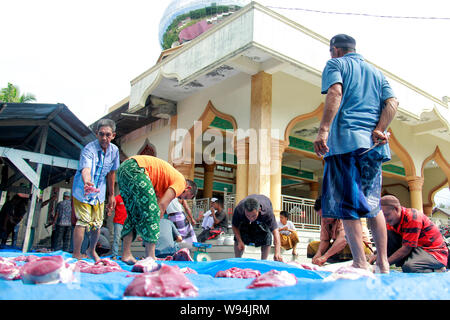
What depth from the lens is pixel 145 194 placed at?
3326 millimetres

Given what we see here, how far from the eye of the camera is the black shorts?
4.76 meters

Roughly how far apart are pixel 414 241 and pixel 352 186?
154 cm

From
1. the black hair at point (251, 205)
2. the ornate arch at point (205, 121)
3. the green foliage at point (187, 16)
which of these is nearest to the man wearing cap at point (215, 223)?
the ornate arch at point (205, 121)

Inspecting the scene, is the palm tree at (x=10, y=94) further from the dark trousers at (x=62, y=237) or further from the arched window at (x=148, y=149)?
the dark trousers at (x=62, y=237)

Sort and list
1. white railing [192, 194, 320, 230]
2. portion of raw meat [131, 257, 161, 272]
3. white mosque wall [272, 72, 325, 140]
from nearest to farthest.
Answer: portion of raw meat [131, 257, 161, 272], white mosque wall [272, 72, 325, 140], white railing [192, 194, 320, 230]

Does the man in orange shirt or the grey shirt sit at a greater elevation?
the man in orange shirt

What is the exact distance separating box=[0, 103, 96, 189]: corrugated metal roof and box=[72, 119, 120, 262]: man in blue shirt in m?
3.53

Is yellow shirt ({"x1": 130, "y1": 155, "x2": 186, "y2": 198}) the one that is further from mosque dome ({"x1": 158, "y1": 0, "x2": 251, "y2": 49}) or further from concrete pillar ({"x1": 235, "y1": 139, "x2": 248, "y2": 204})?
mosque dome ({"x1": 158, "y1": 0, "x2": 251, "y2": 49})

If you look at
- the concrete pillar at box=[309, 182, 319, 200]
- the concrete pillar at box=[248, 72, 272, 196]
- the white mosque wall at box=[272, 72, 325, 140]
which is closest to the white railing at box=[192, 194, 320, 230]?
the concrete pillar at box=[248, 72, 272, 196]

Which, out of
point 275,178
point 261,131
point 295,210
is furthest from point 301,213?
point 261,131

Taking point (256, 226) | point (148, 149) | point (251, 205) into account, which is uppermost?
point (148, 149)

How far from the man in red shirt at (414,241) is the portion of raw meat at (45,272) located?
9.56 ft
